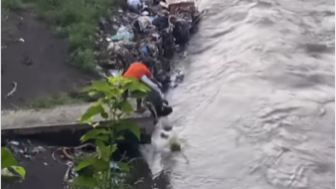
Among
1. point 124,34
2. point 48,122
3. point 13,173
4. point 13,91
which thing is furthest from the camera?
point 124,34

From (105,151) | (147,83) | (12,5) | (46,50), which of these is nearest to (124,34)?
(46,50)

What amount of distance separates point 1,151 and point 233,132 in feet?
20.3

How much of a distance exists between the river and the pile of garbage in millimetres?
243

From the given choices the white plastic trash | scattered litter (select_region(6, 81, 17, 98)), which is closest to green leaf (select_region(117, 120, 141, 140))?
scattered litter (select_region(6, 81, 17, 98))

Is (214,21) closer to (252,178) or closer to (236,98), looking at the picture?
(236,98)

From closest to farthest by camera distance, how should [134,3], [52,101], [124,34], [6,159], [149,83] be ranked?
1. [6,159]
2. [149,83]
3. [52,101]
4. [124,34]
5. [134,3]

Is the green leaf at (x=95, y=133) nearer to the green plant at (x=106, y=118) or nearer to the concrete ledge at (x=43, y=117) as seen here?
the green plant at (x=106, y=118)

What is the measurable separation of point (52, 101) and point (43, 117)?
390mm

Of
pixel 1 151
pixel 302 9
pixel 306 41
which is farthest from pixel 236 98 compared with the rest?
pixel 1 151

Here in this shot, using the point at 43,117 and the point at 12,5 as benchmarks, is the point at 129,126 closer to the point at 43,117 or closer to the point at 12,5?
the point at 43,117

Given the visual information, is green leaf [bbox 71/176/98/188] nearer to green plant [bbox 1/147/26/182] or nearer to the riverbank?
green plant [bbox 1/147/26/182]

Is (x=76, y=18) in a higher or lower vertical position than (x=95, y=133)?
lower

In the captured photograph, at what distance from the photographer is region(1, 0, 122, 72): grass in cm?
879

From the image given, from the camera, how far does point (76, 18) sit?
9633 mm
